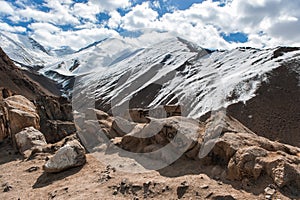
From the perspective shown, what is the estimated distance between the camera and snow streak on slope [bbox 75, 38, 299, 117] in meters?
81.2

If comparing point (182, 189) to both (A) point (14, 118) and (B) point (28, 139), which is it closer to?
(B) point (28, 139)

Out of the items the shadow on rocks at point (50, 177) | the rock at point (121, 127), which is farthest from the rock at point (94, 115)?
the shadow on rocks at point (50, 177)

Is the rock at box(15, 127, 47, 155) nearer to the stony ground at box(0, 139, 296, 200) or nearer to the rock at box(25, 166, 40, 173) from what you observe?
the stony ground at box(0, 139, 296, 200)

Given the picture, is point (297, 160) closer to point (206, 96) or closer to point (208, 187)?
point (208, 187)

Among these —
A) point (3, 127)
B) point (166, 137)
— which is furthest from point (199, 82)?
point (166, 137)

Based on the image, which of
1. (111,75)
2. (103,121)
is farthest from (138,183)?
(111,75)

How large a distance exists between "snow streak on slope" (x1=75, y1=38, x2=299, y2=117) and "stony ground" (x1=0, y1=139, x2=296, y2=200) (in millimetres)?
39193

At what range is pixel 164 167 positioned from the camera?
12.0 meters

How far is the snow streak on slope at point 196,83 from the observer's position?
81.2 meters

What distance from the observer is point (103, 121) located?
750 inches

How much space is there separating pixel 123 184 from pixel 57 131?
12.3 m

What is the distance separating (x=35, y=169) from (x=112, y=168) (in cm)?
394

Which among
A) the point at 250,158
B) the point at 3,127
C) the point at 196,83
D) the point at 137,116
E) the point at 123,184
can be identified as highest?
the point at 196,83

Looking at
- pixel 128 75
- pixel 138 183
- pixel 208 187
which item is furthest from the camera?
pixel 128 75
